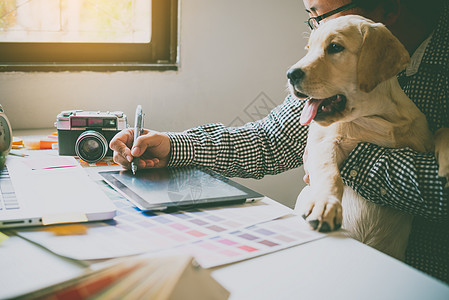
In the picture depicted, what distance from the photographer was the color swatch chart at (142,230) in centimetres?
62

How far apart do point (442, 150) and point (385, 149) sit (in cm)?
11

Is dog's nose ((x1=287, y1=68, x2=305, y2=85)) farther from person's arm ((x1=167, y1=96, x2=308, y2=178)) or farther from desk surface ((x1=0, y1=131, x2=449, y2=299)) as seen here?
desk surface ((x1=0, y1=131, x2=449, y2=299))

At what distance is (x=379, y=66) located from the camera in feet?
3.02

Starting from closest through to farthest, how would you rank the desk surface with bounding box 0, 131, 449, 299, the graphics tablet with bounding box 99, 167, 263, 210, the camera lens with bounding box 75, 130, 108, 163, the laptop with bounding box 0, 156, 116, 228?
1. the desk surface with bounding box 0, 131, 449, 299
2. the laptop with bounding box 0, 156, 116, 228
3. the graphics tablet with bounding box 99, 167, 263, 210
4. the camera lens with bounding box 75, 130, 108, 163

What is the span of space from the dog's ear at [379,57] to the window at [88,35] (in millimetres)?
971

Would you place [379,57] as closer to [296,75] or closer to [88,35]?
[296,75]

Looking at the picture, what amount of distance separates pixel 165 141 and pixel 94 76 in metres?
0.69

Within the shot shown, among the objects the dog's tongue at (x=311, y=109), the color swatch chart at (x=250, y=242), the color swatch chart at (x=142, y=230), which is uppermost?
the dog's tongue at (x=311, y=109)

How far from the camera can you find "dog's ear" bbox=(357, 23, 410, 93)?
912 millimetres

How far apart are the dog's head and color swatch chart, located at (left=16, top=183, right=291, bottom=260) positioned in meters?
0.29

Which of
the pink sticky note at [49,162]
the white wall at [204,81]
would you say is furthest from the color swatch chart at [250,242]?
the white wall at [204,81]

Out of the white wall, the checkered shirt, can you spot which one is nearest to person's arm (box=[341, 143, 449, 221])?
the checkered shirt

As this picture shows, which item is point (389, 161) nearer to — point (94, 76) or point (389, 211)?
point (389, 211)

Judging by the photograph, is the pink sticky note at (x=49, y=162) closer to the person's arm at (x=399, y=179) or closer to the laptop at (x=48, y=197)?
the laptop at (x=48, y=197)
